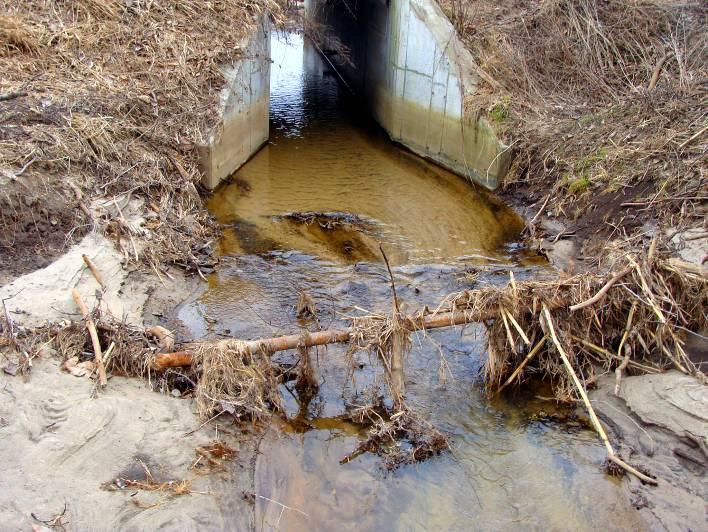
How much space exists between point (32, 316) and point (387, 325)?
342cm

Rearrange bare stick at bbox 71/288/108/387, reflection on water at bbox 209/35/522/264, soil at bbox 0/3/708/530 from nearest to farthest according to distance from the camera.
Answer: soil at bbox 0/3/708/530 → bare stick at bbox 71/288/108/387 → reflection on water at bbox 209/35/522/264

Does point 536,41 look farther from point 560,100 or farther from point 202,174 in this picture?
point 202,174

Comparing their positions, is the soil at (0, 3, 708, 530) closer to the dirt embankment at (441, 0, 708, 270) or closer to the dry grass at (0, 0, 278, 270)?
the dry grass at (0, 0, 278, 270)

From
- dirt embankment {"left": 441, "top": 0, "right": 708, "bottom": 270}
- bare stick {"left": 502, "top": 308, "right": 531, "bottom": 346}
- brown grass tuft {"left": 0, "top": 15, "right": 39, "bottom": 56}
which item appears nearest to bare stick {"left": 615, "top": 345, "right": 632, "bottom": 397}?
bare stick {"left": 502, "top": 308, "right": 531, "bottom": 346}

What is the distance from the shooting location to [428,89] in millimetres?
13055

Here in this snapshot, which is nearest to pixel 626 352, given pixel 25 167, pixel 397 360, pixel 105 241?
pixel 397 360

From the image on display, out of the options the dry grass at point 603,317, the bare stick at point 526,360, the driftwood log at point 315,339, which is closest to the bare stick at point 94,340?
the driftwood log at point 315,339

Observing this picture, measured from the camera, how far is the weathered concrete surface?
517 cm

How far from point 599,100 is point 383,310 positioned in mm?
6762

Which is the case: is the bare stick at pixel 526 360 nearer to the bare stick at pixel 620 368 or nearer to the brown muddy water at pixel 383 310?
the brown muddy water at pixel 383 310

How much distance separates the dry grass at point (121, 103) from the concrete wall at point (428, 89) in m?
2.88

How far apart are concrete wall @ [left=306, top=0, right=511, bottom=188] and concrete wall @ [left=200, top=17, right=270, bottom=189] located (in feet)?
9.48

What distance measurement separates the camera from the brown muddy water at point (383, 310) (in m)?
5.28

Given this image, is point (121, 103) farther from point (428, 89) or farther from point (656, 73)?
point (656, 73)
